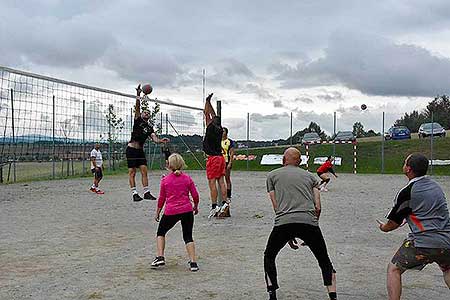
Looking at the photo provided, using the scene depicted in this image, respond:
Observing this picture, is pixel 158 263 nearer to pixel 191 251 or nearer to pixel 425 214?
pixel 191 251

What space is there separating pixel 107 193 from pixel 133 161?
640cm

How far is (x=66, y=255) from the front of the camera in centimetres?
796

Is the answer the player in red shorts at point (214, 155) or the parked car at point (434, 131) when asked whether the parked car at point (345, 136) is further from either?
the player in red shorts at point (214, 155)

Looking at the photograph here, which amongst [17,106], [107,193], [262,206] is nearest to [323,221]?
[262,206]

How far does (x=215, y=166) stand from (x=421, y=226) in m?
6.70

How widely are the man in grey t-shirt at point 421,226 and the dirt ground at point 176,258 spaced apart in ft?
2.62

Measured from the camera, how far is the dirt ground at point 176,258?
610cm

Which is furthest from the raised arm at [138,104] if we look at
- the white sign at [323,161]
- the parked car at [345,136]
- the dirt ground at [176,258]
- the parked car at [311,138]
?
the parked car at [311,138]

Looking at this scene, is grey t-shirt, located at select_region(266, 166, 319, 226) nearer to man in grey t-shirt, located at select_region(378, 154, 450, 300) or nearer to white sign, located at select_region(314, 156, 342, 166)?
man in grey t-shirt, located at select_region(378, 154, 450, 300)

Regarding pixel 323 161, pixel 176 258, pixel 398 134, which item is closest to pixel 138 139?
pixel 176 258

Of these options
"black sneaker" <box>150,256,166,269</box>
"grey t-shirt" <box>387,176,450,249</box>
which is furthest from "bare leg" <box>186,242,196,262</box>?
"grey t-shirt" <box>387,176,450,249</box>

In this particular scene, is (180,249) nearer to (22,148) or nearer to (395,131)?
(22,148)

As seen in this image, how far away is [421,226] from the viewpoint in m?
5.11

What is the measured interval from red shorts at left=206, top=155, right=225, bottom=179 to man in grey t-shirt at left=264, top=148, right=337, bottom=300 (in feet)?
18.6
